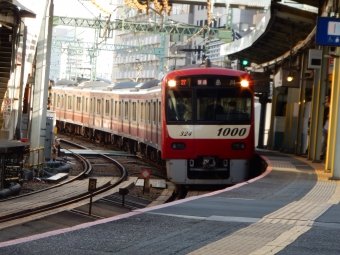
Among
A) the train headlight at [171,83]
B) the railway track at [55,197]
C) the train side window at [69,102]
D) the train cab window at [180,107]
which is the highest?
the train headlight at [171,83]

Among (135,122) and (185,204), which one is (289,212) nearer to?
(185,204)

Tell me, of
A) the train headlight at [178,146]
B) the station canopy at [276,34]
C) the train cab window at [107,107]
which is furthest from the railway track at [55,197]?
the train cab window at [107,107]

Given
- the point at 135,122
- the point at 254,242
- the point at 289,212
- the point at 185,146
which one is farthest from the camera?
the point at 135,122

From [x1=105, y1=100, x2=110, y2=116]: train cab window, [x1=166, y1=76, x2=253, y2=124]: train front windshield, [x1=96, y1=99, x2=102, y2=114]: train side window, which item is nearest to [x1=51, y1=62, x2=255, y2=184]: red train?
[x1=166, y1=76, x2=253, y2=124]: train front windshield

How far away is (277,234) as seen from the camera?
8.45 metres

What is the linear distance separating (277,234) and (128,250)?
1.75 m

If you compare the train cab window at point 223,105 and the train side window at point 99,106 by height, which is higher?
the train cab window at point 223,105

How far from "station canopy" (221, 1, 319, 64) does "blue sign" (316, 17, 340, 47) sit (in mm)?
6364

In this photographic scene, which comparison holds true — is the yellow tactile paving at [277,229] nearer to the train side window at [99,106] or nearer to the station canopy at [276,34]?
the station canopy at [276,34]

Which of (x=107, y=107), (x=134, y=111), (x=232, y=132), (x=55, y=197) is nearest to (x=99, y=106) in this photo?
(x=107, y=107)

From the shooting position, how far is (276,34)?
26.5 meters

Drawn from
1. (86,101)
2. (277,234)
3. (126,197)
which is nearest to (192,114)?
(126,197)

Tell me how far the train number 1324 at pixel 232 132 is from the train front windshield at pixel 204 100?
17 centimetres

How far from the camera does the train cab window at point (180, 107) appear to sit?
60.0 feet
